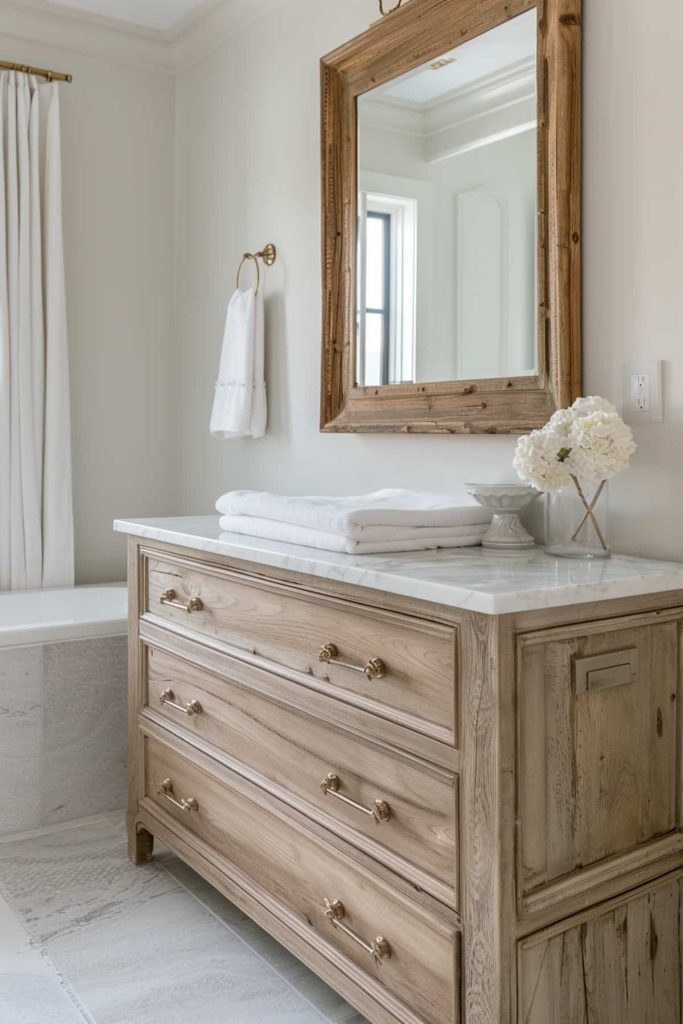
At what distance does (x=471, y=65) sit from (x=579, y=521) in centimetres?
104

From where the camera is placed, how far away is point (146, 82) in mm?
3422

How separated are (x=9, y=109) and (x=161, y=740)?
224 centimetres

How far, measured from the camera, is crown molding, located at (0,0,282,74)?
303 cm

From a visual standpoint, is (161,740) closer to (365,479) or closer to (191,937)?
(191,937)

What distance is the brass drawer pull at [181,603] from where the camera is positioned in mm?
2016

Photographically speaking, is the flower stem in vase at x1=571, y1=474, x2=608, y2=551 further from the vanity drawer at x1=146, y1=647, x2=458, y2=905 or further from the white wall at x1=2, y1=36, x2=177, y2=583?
the white wall at x1=2, y1=36, x2=177, y2=583

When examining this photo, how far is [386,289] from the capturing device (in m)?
2.28

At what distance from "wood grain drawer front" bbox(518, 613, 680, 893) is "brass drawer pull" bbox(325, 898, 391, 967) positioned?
333mm

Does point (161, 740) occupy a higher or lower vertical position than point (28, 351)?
lower

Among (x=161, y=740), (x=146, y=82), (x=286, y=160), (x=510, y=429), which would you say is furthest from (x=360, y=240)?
(x=146, y=82)

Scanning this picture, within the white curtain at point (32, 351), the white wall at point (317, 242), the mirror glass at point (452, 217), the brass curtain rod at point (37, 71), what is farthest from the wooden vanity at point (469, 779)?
the brass curtain rod at point (37, 71)

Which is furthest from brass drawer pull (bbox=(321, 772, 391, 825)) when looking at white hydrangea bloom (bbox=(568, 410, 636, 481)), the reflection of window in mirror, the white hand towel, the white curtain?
the white curtain

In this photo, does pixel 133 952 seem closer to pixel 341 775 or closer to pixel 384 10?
pixel 341 775

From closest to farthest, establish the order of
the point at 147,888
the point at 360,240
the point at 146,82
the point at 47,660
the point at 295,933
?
the point at 295,933 < the point at 147,888 < the point at 360,240 < the point at 47,660 < the point at 146,82
